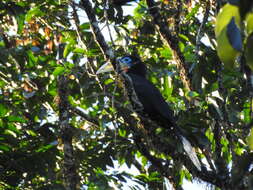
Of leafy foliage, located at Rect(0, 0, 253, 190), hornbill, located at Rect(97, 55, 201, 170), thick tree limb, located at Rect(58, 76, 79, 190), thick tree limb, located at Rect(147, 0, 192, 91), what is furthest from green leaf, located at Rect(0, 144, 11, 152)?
thick tree limb, located at Rect(147, 0, 192, 91)

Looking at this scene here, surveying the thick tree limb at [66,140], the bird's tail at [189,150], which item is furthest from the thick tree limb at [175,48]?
the thick tree limb at [66,140]

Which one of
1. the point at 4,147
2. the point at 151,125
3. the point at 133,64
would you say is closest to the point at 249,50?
the point at 151,125

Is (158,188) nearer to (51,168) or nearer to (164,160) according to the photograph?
(164,160)

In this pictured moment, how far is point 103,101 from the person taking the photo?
163 inches

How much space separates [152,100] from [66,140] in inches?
41.7

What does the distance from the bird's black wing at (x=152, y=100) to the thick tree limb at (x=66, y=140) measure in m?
0.87

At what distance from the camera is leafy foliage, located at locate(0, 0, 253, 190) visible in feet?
10.3

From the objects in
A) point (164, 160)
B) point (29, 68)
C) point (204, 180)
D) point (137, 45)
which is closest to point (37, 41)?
point (29, 68)

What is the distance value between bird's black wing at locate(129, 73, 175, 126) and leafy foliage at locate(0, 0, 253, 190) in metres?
0.14

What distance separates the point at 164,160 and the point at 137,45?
1.18 metres

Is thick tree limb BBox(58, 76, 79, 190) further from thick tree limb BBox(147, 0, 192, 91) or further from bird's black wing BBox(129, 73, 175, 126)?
thick tree limb BBox(147, 0, 192, 91)

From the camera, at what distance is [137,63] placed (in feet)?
15.4

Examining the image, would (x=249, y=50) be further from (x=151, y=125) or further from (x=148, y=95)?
(x=148, y=95)

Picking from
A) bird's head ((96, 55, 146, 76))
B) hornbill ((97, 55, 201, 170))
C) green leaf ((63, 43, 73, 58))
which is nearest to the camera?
green leaf ((63, 43, 73, 58))
